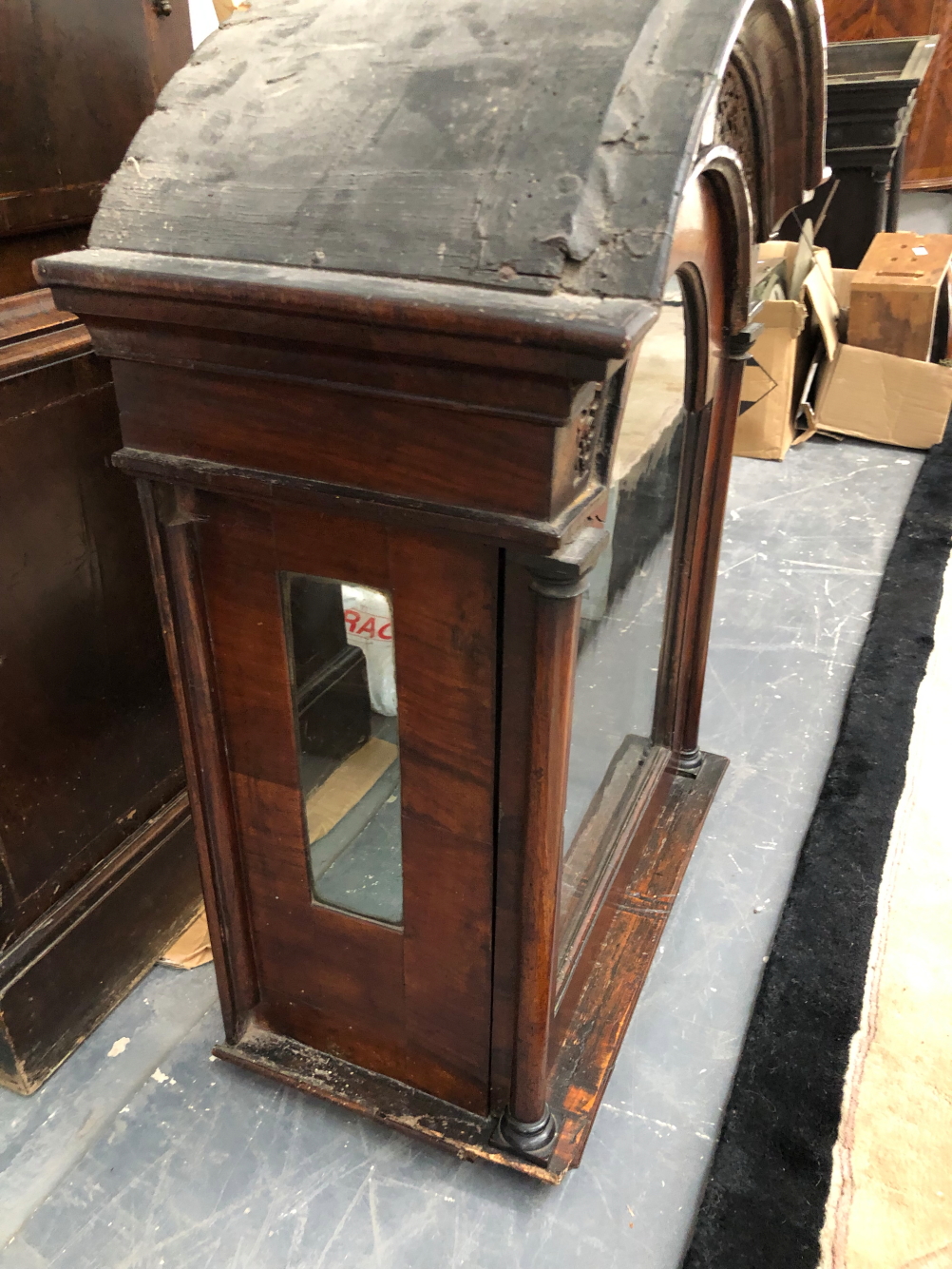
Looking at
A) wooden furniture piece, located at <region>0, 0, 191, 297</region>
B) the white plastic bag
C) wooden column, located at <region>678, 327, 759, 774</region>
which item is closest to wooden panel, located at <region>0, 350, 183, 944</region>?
wooden furniture piece, located at <region>0, 0, 191, 297</region>

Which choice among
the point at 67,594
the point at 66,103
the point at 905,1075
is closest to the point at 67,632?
the point at 67,594

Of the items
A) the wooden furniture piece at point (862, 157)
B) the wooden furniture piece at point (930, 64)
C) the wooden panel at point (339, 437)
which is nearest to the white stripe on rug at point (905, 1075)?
the wooden panel at point (339, 437)

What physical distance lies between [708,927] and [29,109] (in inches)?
61.8

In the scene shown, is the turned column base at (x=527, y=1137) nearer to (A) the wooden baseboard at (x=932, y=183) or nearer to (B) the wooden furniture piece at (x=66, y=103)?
(B) the wooden furniture piece at (x=66, y=103)

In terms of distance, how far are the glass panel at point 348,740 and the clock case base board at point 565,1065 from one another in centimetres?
28

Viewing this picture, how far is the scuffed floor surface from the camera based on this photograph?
1.18m

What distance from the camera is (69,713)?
1.39 m

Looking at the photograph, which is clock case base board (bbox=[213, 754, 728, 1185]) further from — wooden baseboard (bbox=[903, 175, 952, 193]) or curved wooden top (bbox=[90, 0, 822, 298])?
wooden baseboard (bbox=[903, 175, 952, 193])

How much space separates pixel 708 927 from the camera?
5.37 feet

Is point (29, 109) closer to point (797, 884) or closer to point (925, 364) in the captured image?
point (797, 884)

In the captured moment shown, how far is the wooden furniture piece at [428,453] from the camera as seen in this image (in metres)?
0.79

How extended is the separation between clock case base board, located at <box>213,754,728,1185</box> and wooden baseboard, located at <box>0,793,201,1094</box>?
253 mm

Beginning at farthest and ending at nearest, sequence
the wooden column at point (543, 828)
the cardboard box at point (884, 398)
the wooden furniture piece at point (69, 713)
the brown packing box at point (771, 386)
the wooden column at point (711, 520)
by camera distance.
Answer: the cardboard box at point (884, 398)
the brown packing box at point (771, 386)
the wooden column at point (711, 520)
the wooden furniture piece at point (69, 713)
the wooden column at point (543, 828)

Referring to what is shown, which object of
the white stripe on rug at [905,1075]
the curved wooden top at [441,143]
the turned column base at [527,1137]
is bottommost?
the white stripe on rug at [905,1075]
